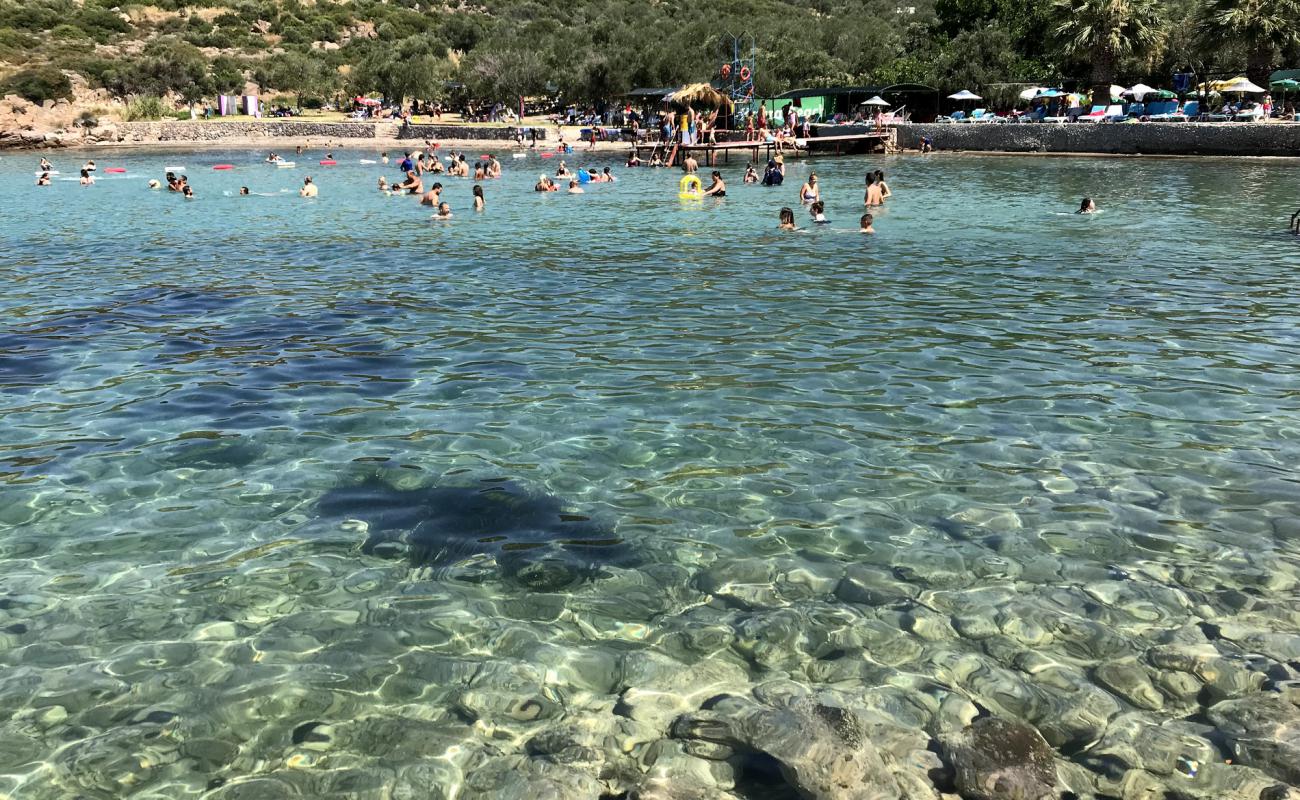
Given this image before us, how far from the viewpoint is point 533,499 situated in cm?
630

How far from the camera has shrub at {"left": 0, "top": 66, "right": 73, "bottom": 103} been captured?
2781 inches

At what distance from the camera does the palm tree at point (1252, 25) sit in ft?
140

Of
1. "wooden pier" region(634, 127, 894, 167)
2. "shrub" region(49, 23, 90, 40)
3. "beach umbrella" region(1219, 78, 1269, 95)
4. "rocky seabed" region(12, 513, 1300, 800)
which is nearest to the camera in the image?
"rocky seabed" region(12, 513, 1300, 800)

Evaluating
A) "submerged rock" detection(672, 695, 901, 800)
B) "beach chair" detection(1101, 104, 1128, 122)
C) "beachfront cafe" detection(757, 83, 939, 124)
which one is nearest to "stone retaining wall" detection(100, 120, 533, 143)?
"beachfront cafe" detection(757, 83, 939, 124)

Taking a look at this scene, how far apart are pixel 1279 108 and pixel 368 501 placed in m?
53.2

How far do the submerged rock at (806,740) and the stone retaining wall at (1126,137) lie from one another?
1696 inches

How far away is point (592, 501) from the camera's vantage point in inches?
248

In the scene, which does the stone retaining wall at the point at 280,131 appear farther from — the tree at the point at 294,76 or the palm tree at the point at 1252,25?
the palm tree at the point at 1252,25

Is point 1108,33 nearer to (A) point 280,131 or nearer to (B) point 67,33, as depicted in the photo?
(A) point 280,131

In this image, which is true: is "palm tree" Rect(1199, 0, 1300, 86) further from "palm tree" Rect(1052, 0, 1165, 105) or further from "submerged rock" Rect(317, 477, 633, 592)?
"submerged rock" Rect(317, 477, 633, 592)

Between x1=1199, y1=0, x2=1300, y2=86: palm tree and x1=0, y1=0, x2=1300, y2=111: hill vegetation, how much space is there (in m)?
0.08

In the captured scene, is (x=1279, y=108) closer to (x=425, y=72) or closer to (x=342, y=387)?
(x=342, y=387)

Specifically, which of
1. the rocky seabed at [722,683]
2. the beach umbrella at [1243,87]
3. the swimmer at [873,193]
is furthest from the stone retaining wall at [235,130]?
the rocky seabed at [722,683]

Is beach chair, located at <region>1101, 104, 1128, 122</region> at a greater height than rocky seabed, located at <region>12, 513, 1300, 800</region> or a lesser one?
greater
